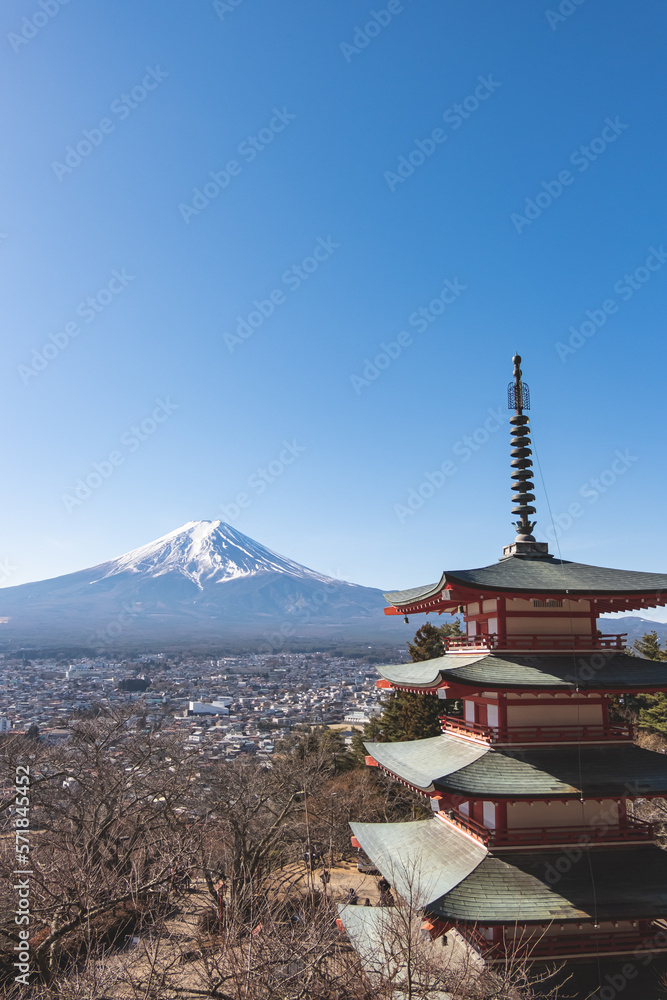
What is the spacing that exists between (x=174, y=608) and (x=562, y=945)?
575ft

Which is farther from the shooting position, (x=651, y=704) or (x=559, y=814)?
(x=651, y=704)

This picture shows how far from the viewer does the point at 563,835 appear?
1046 cm

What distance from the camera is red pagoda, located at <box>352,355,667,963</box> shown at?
9.51m

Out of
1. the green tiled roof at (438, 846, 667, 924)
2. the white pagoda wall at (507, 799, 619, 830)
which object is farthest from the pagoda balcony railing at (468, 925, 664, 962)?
the white pagoda wall at (507, 799, 619, 830)

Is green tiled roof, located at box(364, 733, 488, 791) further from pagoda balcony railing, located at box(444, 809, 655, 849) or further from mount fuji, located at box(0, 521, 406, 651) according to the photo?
mount fuji, located at box(0, 521, 406, 651)

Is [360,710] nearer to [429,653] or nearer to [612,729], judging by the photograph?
[429,653]

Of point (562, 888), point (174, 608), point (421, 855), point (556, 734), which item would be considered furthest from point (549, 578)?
point (174, 608)

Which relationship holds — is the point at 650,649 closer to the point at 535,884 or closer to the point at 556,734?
the point at 556,734

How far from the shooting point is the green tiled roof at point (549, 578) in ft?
35.2

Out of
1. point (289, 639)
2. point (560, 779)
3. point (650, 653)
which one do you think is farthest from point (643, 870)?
point (289, 639)

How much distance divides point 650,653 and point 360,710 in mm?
45885

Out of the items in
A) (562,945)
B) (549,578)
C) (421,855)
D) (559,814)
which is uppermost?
(549,578)

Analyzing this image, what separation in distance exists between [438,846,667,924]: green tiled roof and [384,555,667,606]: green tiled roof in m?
4.40

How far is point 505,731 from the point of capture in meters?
11.0
